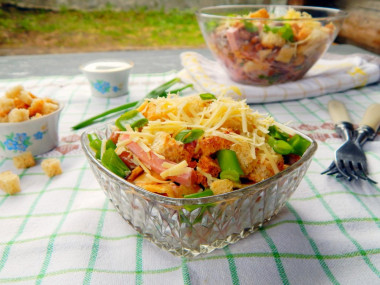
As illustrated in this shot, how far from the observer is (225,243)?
2.35 ft

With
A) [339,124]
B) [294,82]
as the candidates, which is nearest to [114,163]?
[339,124]

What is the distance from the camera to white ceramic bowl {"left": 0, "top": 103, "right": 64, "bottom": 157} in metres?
1.10

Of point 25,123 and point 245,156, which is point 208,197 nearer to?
point 245,156

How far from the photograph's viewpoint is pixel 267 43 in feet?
4.89

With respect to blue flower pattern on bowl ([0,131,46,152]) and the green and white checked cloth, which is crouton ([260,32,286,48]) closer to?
the green and white checked cloth

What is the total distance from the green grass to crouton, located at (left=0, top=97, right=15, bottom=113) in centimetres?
292

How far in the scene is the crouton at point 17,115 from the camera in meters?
1.08

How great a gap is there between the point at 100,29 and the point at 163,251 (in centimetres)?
382

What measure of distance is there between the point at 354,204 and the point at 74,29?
3.95 meters

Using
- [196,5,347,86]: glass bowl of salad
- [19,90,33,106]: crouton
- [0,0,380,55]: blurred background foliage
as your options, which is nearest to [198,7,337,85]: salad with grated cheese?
[196,5,347,86]: glass bowl of salad

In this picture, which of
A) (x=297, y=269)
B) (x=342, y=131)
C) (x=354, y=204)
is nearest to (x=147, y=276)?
(x=297, y=269)

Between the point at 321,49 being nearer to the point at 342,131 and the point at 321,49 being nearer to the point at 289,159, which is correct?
the point at 342,131

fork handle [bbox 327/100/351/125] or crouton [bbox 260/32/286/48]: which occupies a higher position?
crouton [bbox 260/32/286/48]

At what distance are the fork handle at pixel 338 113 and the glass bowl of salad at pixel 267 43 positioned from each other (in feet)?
1.02
